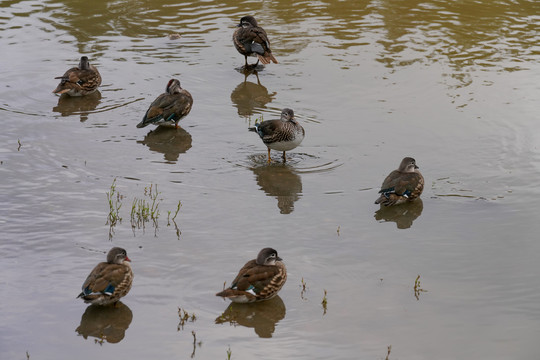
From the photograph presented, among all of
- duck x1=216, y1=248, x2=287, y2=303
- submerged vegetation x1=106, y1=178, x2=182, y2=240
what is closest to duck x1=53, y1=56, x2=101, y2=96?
submerged vegetation x1=106, y1=178, x2=182, y2=240

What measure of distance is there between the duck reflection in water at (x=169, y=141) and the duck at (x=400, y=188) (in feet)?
12.1

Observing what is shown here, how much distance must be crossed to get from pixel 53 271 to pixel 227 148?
502 cm

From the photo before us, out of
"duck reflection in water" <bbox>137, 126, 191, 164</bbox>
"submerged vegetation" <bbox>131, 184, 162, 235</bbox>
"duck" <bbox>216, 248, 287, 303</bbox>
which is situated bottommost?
"duck" <bbox>216, 248, 287, 303</bbox>

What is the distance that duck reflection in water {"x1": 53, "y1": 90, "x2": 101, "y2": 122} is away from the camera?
16106mm

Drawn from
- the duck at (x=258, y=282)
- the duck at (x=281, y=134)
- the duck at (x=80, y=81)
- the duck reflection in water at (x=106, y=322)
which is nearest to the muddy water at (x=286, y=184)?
the duck reflection in water at (x=106, y=322)

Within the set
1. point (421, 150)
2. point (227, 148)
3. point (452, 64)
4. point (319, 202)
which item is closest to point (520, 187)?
point (421, 150)

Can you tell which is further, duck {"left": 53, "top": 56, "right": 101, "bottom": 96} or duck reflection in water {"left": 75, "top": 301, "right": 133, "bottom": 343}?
duck {"left": 53, "top": 56, "right": 101, "bottom": 96}

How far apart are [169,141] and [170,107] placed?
1.99 feet

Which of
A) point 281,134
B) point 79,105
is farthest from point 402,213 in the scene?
point 79,105

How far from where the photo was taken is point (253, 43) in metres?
18.4

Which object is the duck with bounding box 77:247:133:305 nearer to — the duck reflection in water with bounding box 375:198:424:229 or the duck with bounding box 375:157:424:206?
the duck reflection in water with bounding box 375:198:424:229

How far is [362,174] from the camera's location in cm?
1332

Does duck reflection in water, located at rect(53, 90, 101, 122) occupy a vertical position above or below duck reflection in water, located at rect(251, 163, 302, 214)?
above

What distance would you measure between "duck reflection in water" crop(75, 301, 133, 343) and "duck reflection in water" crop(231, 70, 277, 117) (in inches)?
288
